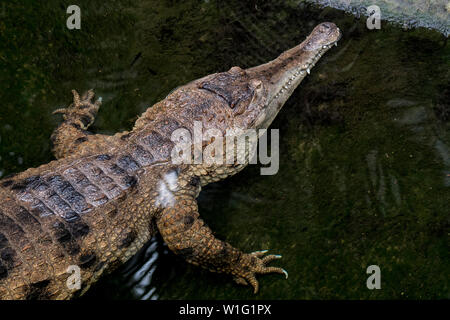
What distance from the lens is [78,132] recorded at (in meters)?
4.14

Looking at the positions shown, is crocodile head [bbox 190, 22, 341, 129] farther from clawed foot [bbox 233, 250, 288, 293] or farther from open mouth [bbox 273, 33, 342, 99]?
clawed foot [bbox 233, 250, 288, 293]

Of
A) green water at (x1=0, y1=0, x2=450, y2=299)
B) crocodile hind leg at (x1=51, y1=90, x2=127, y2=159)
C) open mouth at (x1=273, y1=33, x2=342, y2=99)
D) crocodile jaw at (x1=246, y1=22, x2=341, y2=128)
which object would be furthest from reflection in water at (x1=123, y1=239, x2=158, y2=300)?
open mouth at (x1=273, y1=33, x2=342, y2=99)

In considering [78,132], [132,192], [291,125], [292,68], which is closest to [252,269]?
[132,192]

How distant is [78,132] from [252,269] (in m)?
1.86

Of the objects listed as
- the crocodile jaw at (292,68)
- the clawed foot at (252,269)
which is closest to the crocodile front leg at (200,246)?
the clawed foot at (252,269)

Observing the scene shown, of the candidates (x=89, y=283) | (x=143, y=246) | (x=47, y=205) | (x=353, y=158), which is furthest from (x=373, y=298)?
(x=47, y=205)

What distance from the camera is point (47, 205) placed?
3.34 metres

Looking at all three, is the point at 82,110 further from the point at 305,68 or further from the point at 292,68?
the point at 305,68

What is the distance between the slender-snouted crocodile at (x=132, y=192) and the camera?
324 cm

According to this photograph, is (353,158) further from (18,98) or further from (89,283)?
(18,98)

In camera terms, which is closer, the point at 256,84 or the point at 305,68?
the point at 256,84

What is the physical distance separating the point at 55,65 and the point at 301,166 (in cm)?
244

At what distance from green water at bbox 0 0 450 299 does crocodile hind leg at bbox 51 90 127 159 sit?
13 centimetres

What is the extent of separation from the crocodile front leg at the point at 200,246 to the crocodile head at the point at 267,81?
2.64 feet
